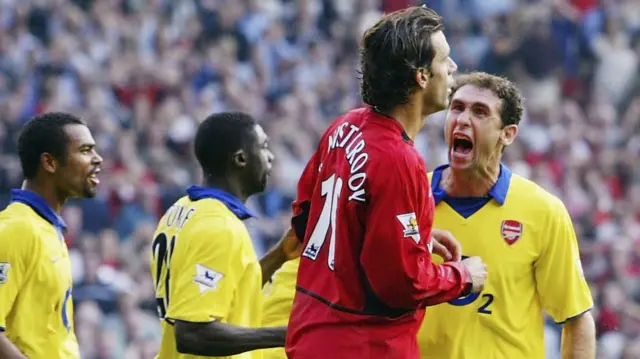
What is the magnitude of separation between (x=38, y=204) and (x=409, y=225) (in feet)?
8.78

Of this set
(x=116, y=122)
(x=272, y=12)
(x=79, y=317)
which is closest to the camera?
(x=79, y=317)

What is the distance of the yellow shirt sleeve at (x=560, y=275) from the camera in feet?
22.6

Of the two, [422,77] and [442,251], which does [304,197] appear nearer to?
[442,251]

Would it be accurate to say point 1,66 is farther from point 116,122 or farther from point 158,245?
point 158,245

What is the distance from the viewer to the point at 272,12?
19.2 metres

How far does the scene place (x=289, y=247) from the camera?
7.66 meters

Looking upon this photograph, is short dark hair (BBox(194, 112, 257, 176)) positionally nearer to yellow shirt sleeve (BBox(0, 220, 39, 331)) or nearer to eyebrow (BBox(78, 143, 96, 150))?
eyebrow (BBox(78, 143, 96, 150))

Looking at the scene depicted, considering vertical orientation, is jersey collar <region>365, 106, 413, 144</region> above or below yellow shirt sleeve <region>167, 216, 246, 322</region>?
above

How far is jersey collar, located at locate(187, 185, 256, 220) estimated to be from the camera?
24.2 feet

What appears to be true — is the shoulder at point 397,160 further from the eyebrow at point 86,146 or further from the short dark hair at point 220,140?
Result: the eyebrow at point 86,146

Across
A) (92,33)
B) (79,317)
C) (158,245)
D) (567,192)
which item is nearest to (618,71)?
(567,192)

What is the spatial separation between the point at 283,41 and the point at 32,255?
1149 centimetres

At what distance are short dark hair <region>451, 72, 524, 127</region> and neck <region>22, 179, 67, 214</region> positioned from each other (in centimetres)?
217

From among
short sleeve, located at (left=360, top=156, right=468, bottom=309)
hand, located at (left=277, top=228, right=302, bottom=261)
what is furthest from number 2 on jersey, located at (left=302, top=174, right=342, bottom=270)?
hand, located at (left=277, top=228, right=302, bottom=261)
